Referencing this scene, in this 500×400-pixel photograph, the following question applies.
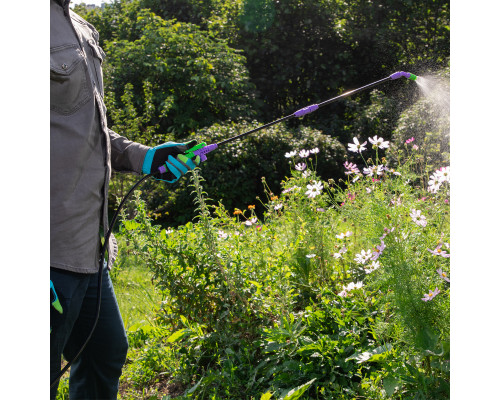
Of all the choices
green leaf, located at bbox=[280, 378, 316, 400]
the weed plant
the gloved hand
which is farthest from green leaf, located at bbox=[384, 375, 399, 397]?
the gloved hand

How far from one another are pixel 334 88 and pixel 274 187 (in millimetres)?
2873

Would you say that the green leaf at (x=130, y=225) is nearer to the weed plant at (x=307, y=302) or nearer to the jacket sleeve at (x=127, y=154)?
the weed plant at (x=307, y=302)

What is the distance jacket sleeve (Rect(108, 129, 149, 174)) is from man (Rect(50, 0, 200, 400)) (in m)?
0.16

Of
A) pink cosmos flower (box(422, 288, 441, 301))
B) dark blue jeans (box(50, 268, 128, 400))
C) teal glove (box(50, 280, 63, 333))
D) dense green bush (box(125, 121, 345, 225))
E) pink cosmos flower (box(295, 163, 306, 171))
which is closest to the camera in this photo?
teal glove (box(50, 280, 63, 333))

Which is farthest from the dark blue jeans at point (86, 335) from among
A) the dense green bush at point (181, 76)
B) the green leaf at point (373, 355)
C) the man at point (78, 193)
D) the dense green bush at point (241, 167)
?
the dense green bush at point (181, 76)

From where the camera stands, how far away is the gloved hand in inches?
75.4

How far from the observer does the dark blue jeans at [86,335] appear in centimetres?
156

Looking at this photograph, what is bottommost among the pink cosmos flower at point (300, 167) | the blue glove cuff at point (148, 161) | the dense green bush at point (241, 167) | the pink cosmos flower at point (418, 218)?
the dense green bush at point (241, 167)

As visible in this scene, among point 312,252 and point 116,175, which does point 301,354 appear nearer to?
point 312,252

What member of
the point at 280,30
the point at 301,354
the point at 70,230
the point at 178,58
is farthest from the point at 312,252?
the point at 280,30

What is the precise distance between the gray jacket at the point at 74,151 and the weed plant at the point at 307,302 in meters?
0.74

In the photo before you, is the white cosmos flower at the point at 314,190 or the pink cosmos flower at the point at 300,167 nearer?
the white cosmos flower at the point at 314,190

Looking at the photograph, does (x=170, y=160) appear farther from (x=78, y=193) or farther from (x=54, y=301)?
(x=54, y=301)

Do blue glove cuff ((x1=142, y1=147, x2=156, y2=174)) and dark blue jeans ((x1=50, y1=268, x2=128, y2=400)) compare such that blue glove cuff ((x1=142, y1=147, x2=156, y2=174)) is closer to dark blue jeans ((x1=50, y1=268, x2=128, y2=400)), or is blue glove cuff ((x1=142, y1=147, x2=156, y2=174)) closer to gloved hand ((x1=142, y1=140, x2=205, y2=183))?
gloved hand ((x1=142, y1=140, x2=205, y2=183))
